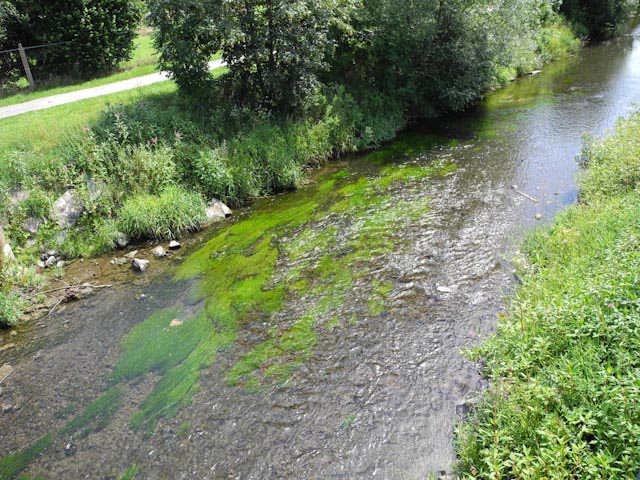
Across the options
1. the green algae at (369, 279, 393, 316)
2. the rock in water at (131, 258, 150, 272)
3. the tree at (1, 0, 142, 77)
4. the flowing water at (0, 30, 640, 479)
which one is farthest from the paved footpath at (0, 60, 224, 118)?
the green algae at (369, 279, 393, 316)

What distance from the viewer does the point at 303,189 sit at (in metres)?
15.0

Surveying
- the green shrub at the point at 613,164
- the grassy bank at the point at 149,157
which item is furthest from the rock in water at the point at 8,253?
the green shrub at the point at 613,164

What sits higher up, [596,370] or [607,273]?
[607,273]

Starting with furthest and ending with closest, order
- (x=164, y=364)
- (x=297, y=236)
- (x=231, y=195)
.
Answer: (x=231, y=195) → (x=297, y=236) → (x=164, y=364)

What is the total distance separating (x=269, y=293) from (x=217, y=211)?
4744 millimetres

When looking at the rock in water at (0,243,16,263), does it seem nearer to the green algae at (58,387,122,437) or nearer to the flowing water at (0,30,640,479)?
the flowing water at (0,30,640,479)

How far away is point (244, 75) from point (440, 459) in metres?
14.2

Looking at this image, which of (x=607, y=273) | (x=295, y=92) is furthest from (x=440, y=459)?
(x=295, y=92)

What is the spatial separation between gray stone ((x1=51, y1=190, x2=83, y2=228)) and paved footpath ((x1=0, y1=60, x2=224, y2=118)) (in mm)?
6619

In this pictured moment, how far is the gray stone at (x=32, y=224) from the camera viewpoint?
39.3 feet

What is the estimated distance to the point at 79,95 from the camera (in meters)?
18.4

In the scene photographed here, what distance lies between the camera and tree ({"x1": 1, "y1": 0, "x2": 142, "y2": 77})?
20.3m

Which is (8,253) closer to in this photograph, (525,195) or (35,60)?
(525,195)

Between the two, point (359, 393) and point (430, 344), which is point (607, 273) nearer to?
point (430, 344)
